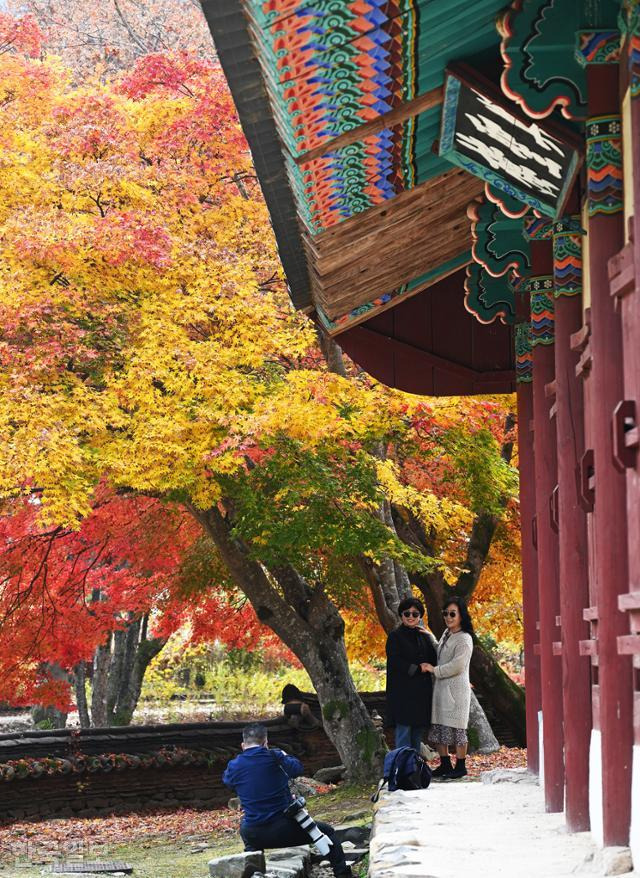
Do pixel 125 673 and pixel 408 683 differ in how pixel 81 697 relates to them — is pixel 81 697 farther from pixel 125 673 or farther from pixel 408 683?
pixel 408 683

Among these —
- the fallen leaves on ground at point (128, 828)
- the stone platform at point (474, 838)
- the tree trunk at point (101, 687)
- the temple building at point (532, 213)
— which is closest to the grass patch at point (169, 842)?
the fallen leaves on ground at point (128, 828)

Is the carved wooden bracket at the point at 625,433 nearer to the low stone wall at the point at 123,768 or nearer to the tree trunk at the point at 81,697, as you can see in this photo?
the low stone wall at the point at 123,768

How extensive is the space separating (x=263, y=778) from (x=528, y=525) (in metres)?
2.81

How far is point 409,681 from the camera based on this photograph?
397 inches

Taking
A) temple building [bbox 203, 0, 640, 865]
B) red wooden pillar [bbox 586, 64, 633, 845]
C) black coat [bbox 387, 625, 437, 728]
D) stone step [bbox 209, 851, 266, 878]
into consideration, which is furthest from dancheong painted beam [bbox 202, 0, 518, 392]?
stone step [bbox 209, 851, 266, 878]

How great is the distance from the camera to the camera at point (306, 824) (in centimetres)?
842

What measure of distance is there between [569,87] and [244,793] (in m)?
5.41

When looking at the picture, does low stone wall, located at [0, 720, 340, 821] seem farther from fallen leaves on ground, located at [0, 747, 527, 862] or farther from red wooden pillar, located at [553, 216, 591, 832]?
red wooden pillar, located at [553, 216, 591, 832]

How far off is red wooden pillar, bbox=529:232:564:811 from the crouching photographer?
6.03 feet

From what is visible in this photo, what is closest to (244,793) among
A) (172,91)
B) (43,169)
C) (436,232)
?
(436,232)

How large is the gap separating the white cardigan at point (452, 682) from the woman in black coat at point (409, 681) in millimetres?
84

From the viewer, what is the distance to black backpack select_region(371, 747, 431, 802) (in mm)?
8760

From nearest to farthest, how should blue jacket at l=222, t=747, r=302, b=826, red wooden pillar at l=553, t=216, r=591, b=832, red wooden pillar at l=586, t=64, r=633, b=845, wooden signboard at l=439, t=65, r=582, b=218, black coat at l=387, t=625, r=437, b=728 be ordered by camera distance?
1. red wooden pillar at l=586, t=64, r=633, b=845
2. wooden signboard at l=439, t=65, r=582, b=218
3. red wooden pillar at l=553, t=216, r=591, b=832
4. blue jacket at l=222, t=747, r=302, b=826
5. black coat at l=387, t=625, r=437, b=728

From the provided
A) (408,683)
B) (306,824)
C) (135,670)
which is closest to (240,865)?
(306,824)
